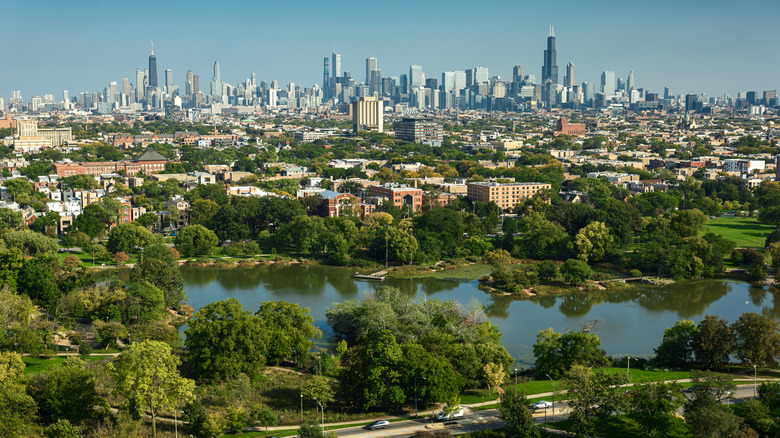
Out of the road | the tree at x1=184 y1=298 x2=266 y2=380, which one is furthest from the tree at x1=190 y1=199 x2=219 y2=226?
the road

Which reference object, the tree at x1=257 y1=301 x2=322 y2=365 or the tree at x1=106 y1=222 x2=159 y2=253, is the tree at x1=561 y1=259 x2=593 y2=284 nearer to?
the tree at x1=257 y1=301 x2=322 y2=365

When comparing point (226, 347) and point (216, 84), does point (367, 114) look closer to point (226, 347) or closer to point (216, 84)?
point (226, 347)

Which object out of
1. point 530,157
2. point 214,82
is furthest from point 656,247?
point 214,82

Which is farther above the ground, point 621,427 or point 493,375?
point 493,375

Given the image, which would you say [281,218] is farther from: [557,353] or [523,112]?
[523,112]

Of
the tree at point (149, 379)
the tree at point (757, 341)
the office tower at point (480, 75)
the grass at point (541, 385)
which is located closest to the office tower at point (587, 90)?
the office tower at point (480, 75)

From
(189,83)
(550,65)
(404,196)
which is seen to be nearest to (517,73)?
(550,65)
